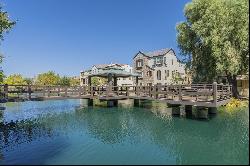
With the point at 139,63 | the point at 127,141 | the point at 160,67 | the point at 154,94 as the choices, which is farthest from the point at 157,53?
the point at 127,141

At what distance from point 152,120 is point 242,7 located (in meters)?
18.0

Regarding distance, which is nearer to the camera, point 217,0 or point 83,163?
point 83,163

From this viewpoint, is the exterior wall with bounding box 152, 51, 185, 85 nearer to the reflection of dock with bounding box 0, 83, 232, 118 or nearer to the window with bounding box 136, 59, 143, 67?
the window with bounding box 136, 59, 143, 67

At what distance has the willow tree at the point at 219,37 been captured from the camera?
31625 mm

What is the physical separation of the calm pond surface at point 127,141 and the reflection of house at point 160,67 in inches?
1405

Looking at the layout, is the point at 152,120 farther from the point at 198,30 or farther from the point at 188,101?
the point at 198,30

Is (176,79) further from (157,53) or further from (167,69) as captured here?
(157,53)

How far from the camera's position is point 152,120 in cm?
2356

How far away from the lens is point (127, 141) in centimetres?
1602

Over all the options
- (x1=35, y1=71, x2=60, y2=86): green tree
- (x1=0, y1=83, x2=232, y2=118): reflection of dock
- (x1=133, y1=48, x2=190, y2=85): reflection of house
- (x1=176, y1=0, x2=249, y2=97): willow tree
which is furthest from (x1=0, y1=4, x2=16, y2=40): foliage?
(x1=35, y1=71, x2=60, y2=86): green tree

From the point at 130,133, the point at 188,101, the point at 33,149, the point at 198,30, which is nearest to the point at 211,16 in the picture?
the point at 198,30

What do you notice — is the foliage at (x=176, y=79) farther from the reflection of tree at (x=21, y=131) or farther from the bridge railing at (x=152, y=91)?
the reflection of tree at (x=21, y=131)

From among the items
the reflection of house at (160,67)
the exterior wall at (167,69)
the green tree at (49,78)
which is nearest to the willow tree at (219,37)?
the reflection of house at (160,67)

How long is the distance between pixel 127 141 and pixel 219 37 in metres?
21.0
